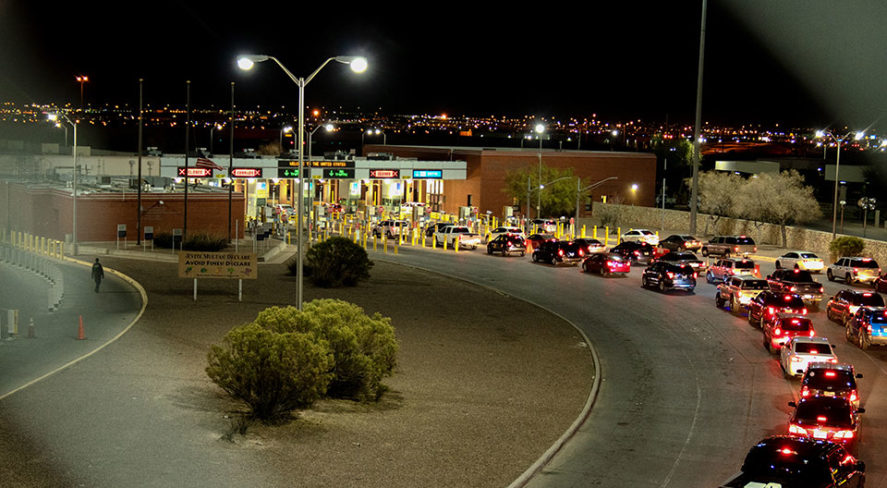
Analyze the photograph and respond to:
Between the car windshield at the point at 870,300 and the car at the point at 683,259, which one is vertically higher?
the car at the point at 683,259

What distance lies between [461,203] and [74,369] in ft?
223

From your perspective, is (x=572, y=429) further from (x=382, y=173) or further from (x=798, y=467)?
(x=382, y=173)

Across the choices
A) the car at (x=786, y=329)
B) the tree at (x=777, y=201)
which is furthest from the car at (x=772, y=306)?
the tree at (x=777, y=201)

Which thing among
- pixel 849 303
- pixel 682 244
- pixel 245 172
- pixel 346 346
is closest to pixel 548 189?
pixel 245 172

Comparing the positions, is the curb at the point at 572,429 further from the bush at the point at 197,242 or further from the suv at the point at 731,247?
the bush at the point at 197,242

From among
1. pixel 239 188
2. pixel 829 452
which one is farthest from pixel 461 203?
pixel 829 452

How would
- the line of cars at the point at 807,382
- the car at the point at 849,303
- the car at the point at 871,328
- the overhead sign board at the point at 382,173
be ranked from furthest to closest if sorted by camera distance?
the overhead sign board at the point at 382,173 → the car at the point at 849,303 → the car at the point at 871,328 → the line of cars at the point at 807,382

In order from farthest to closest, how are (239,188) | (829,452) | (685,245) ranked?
(239,188) → (685,245) → (829,452)

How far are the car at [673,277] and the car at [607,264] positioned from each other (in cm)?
473

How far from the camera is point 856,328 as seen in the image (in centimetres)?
2917

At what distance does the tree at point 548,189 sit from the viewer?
268 ft

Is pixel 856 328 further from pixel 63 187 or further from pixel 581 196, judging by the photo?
pixel 581 196

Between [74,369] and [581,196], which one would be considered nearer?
[74,369]

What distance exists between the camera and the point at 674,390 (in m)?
22.8
